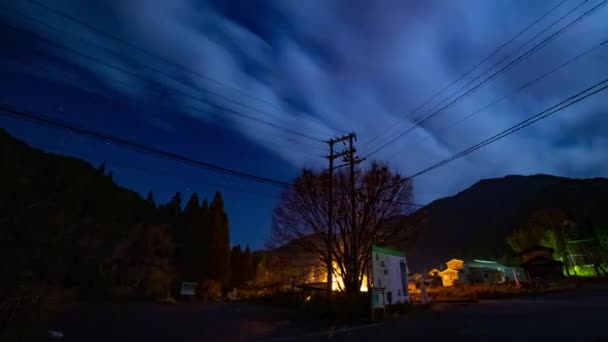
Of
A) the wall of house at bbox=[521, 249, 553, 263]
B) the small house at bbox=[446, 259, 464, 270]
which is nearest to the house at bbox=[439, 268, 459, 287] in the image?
the small house at bbox=[446, 259, 464, 270]

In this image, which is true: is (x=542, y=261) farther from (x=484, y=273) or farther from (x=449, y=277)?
(x=449, y=277)

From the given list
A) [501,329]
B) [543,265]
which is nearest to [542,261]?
[543,265]

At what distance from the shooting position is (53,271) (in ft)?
29.3

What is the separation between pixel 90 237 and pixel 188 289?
1214 cm

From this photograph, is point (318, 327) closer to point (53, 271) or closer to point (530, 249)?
point (53, 271)

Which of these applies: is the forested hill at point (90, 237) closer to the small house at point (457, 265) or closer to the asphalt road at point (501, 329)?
the asphalt road at point (501, 329)

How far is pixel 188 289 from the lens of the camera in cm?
2822

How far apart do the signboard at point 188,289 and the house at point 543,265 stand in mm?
34970

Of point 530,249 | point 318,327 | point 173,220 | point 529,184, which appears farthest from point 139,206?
point 529,184

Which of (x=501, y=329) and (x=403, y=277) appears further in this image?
(x=403, y=277)

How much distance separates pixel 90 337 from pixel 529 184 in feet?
550

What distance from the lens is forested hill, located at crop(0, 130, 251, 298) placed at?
6.30 m

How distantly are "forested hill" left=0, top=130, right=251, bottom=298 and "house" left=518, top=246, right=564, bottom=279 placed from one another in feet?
113

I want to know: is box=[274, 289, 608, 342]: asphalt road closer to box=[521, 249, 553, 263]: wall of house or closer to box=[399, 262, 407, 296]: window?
box=[399, 262, 407, 296]: window
